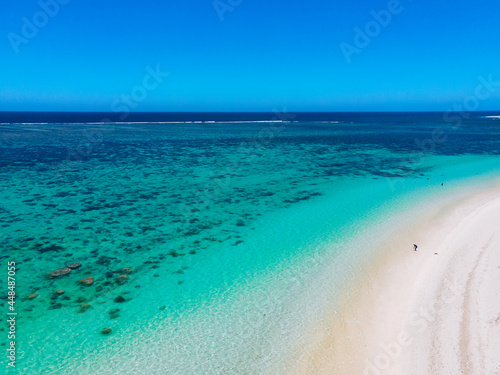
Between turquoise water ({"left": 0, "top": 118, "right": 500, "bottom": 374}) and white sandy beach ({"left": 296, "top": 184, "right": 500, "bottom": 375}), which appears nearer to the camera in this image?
white sandy beach ({"left": 296, "top": 184, "right": 500, "bottom": 375})

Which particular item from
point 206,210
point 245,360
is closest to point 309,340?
point 245,360

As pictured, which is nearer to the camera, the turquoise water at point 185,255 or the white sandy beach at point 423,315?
the white sandy beach at point 423,315

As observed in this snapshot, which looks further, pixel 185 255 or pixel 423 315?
pixel 185 255

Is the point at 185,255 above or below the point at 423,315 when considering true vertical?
below

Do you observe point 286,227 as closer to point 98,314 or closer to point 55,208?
point 98,314
